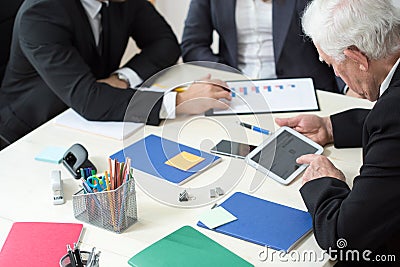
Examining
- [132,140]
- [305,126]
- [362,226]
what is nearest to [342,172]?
[305,126]

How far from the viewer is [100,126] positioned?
6.64 ft

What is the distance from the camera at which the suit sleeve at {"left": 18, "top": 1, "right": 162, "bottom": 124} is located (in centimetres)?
207

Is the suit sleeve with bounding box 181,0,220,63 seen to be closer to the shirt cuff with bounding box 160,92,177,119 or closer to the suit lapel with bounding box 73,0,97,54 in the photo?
the suit lapel with bounding box 73,0,97,54

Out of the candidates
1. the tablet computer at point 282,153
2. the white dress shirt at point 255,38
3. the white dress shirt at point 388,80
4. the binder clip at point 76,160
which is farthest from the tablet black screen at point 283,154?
the white dress shirt at point 255,38

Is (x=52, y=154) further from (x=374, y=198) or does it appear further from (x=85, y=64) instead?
(x=374, y=198)

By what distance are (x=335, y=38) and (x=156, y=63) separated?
1.07 meters

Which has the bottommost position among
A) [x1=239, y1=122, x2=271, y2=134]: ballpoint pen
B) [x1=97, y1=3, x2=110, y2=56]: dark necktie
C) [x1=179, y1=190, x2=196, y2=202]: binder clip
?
[x1=179, y1=190, x2=196, y2=202]: binder clip

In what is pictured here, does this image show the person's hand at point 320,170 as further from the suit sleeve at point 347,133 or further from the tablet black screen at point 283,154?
the suit sleeve at point 347,133

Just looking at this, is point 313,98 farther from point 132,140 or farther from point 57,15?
point 57,15

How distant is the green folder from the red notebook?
0.17m

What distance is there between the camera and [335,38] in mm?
1495

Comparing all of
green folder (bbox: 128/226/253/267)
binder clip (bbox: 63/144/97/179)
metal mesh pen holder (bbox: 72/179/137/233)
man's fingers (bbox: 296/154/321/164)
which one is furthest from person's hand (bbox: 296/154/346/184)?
Answer: binder clip (bbox: 63/144/97/179)

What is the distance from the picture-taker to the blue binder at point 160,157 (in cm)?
174

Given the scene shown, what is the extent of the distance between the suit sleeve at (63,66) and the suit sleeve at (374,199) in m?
0.81
